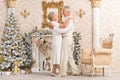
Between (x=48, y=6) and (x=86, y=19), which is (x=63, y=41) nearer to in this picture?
(x=86, y=19)

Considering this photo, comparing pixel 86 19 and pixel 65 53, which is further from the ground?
pixel 86 19

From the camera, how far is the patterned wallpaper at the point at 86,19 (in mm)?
12000

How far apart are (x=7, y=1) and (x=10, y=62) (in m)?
2.64

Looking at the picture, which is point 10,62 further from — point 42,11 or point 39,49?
point 42,11

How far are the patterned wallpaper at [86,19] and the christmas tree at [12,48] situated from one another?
0.88 m

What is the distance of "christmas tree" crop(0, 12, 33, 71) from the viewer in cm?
1097

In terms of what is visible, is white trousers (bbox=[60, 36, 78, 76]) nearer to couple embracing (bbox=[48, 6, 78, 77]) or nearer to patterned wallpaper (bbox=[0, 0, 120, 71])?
couple embracing (bbox=[48, 6, 78, 77])

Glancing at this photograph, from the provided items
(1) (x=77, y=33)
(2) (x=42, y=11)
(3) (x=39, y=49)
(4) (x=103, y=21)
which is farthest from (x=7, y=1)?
(4) (x=103, y=21)

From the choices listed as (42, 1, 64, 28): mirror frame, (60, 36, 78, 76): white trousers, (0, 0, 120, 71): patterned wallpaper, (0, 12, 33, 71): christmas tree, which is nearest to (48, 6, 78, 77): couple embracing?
(60, 36, 78, 76): white trousers

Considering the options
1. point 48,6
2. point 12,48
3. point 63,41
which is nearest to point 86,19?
point 48,6

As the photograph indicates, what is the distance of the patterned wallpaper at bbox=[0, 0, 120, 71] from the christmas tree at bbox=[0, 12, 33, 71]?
2.87 feet

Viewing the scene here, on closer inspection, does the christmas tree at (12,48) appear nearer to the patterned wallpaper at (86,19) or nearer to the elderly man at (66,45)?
the patterned wallpaper at (86,19)

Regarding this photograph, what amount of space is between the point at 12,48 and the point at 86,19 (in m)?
3.20

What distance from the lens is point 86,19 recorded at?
12.1 metres
